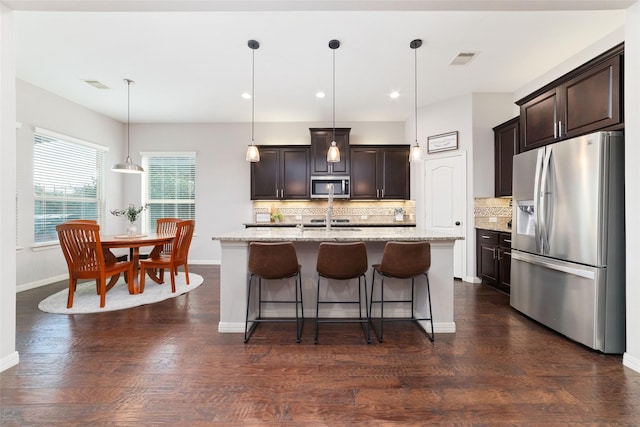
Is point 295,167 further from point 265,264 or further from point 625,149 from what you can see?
point 625,149

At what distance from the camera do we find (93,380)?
6.53ft

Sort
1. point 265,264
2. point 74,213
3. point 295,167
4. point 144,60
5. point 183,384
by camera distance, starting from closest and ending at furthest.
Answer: point 183,384 < point 265,264 < point 144,60 < point 74,213 < point 295,167

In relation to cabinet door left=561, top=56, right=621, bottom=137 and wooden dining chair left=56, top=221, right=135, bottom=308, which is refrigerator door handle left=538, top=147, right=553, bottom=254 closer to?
cabinet door left=561, top=56, right=621, bottom=137

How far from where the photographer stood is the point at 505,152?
13.8 feet

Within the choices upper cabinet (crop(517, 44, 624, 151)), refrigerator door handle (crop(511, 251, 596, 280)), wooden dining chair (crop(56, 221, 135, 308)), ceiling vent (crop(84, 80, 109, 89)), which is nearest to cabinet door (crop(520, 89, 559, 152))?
upper cabinet (crop(517, 44, 624, 151))

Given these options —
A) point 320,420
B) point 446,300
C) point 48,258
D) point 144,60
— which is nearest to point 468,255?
point 446,300

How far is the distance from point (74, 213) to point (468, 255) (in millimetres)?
6701

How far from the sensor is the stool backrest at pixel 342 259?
2.50m

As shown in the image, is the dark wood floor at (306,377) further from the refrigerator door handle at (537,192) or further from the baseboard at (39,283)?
the baseboard at (39,283)

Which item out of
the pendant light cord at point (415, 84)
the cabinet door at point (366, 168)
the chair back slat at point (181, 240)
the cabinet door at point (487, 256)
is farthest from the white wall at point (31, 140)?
the cabinet door at point (487, 256)

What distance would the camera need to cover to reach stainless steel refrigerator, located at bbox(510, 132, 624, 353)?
7.49 ft

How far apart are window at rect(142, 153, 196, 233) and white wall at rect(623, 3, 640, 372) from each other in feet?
20.7

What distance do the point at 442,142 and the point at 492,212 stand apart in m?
1.41

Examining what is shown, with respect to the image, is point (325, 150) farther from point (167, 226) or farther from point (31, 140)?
point (31, 140)
